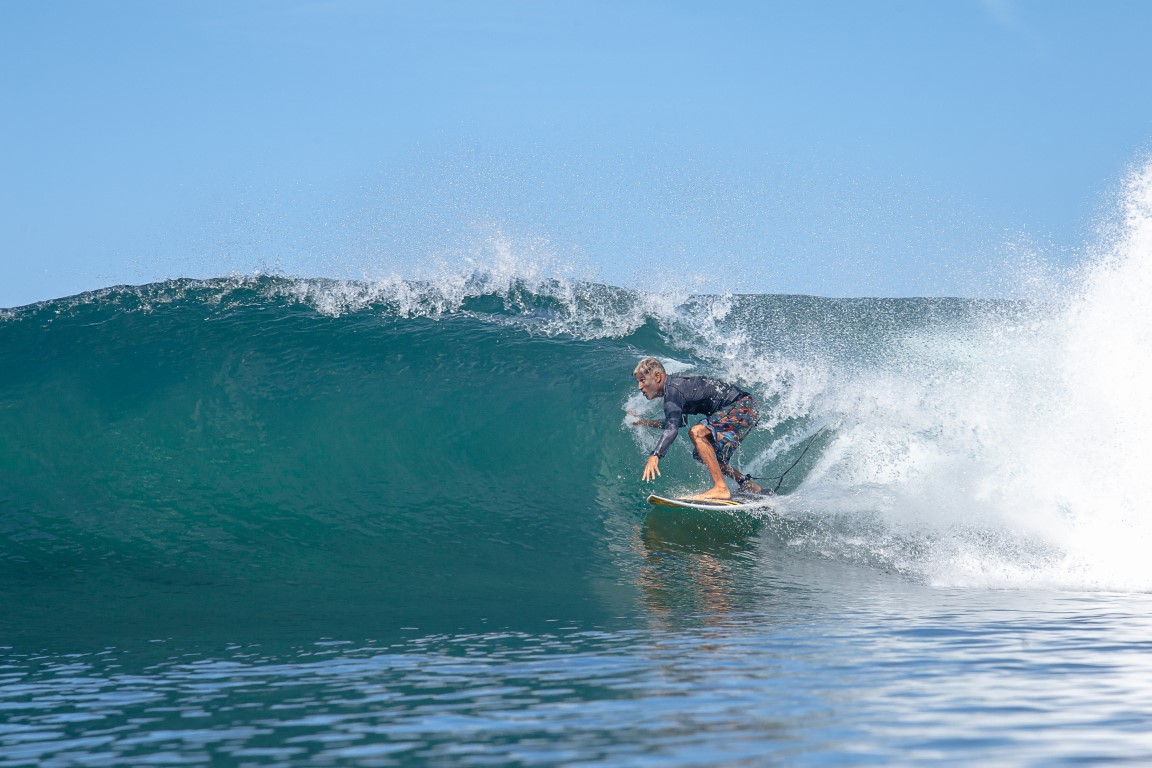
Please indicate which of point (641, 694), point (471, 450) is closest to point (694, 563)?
point (471, 450)

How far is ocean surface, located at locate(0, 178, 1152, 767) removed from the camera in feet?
10.4

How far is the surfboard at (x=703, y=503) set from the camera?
799 cm

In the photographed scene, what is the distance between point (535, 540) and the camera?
7613mm

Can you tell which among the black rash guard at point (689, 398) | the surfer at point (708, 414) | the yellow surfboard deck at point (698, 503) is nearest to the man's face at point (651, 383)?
the surfer at point (708, 414)

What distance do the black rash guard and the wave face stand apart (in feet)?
3.03

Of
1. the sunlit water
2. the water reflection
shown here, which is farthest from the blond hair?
the sunlit water

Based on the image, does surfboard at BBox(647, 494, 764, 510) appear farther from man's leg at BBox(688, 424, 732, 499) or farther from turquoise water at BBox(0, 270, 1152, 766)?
turquoise water at BBox(0, 270, 1152, 766)

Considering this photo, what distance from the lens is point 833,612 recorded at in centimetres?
525

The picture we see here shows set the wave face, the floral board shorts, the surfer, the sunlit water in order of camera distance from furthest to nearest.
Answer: the floral board shorts
the surfer
the wave face
the sunlit water

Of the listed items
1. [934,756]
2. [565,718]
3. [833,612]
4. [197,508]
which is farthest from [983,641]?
[197,508]

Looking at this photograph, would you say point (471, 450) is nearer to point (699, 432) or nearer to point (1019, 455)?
point (699, 432)

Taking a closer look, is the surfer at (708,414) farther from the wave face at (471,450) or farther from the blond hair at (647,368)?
the wave face at (471,450)

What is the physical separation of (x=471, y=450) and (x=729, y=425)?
Answer: 103 inches

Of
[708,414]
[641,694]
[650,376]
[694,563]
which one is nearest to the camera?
[641,694]
